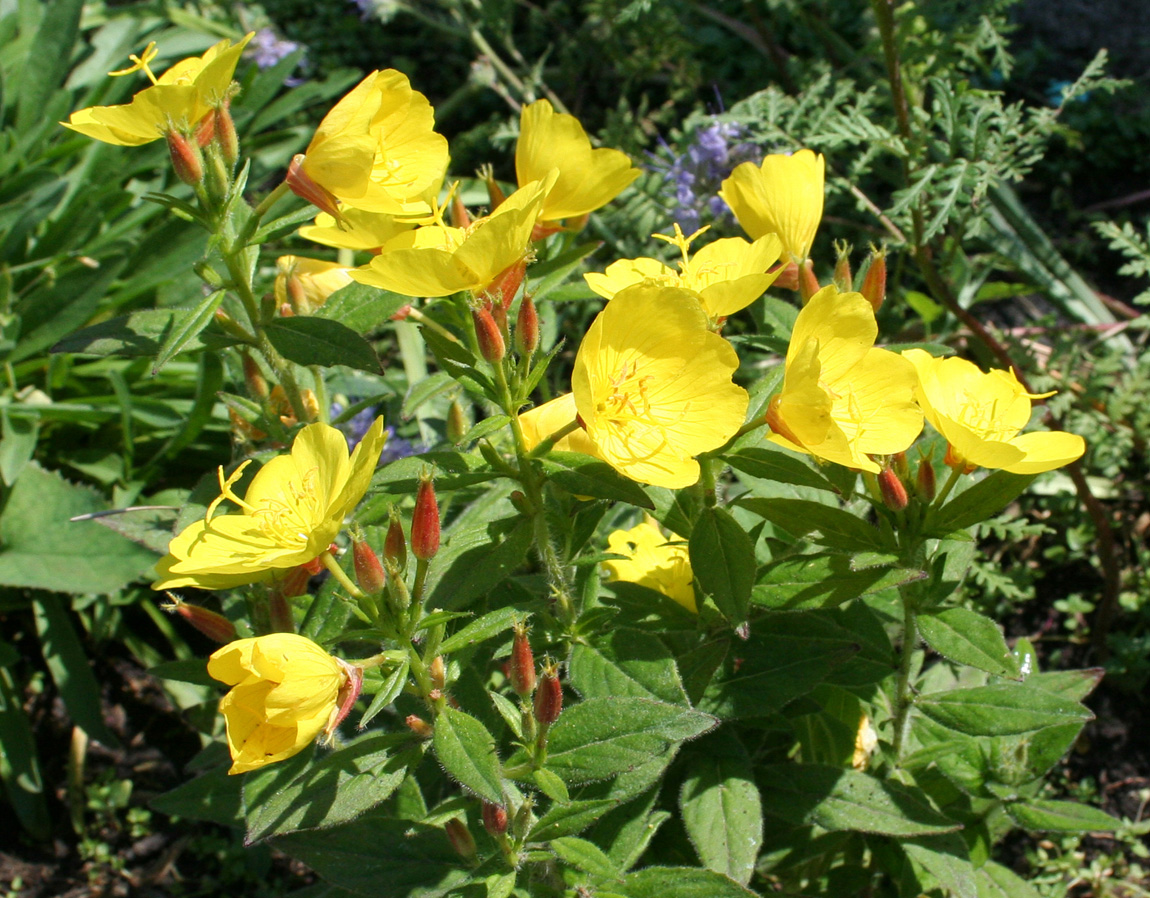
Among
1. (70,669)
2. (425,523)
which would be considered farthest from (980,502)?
(70,669)

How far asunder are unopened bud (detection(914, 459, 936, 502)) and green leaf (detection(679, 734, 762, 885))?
571mm

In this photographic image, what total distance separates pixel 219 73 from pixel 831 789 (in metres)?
1.51

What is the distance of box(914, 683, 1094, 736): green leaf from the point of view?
5.33ft

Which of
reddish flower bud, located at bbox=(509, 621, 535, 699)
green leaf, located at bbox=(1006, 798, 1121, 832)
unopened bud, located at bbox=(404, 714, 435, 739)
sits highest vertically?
reddish flower bud, located at bbox=(509, 621, 535, 699)

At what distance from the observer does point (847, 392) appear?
1.42 meters

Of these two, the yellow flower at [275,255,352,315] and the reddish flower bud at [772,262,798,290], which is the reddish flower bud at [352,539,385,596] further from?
the reddish flower bud at [772,262,798,290]

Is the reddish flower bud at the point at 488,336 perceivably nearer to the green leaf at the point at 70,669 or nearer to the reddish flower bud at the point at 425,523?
the reddish flower bud at the point at 425,523

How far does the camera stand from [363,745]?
1.50 meters

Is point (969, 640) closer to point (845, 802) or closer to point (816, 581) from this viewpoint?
point (816, 581)

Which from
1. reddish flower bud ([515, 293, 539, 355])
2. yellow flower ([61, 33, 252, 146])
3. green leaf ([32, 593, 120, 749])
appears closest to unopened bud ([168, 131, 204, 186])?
yellow flower ([61, 33, 252, 146])

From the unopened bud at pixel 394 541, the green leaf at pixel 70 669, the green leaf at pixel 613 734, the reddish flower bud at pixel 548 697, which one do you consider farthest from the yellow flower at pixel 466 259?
the green leaf at pixel 70 669

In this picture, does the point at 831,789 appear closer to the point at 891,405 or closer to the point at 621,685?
the point at 621,685

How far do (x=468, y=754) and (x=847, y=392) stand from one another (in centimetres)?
71

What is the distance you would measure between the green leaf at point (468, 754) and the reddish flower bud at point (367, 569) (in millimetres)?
216
